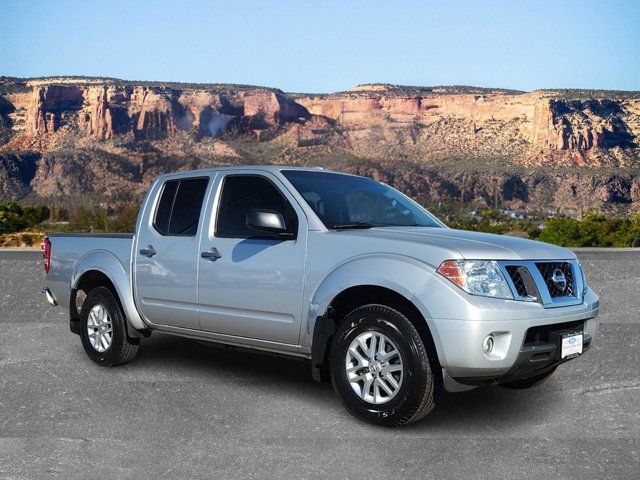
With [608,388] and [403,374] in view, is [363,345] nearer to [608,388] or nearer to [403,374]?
[403,374]

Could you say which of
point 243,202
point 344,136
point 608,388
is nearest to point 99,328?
point 243,202

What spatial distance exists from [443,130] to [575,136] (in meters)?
17.8

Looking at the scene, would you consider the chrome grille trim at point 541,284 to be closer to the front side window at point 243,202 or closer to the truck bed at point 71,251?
the front side window at point 243,202

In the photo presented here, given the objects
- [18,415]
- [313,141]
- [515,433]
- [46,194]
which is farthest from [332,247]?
Result: [46,194]

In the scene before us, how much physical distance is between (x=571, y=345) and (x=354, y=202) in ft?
6.97

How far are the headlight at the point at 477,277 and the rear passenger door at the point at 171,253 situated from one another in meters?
2.39

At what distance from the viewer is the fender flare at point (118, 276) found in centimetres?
712

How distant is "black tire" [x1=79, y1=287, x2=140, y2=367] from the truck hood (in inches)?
106

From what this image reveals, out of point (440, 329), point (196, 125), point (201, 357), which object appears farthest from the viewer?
point (196, 125)

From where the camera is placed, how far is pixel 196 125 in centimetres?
12288

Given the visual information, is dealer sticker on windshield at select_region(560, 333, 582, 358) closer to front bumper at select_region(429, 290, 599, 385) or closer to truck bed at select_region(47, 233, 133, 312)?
front bumper at select_region(429, 290, 599, 385)

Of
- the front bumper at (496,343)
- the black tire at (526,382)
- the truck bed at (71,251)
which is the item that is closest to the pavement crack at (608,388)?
the black tire at (526,382)

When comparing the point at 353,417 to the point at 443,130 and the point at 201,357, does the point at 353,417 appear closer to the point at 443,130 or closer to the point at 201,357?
the point at 201,357

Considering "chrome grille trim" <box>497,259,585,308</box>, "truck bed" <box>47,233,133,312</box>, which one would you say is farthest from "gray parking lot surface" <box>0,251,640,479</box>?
"chrome grille trim" <box>497,259,585,308</box>
